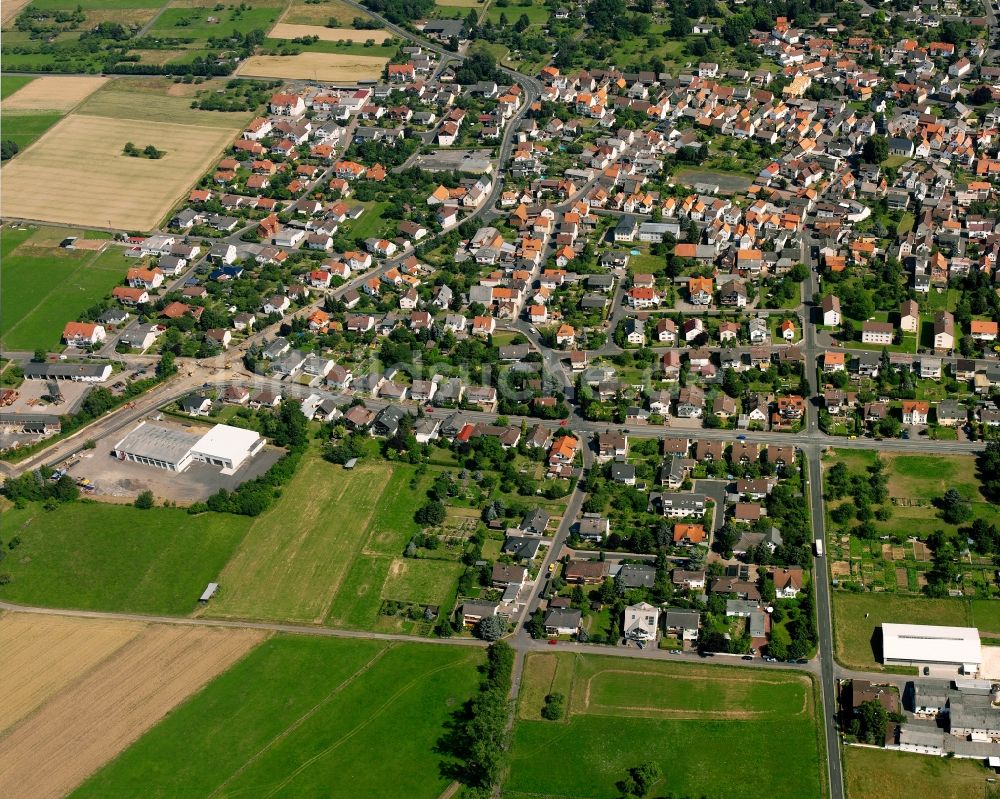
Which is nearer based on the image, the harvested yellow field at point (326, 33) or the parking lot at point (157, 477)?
the parking lot at point (157, 477)

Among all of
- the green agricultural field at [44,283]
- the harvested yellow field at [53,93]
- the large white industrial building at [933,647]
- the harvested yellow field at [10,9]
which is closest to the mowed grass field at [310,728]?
the large white industrial building at [933,647]

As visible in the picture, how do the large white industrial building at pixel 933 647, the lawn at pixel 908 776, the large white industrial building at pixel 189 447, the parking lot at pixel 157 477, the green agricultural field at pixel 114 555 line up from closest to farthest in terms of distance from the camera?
the lawn at pixel 908 776, the large white industrial building at pixel 933 647, the green agricultural field at pixel 114 555, the parking lot at pixel 157 477, the large white industrial building at pixel 189 447

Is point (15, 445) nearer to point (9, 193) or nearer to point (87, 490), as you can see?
point (87, 490)

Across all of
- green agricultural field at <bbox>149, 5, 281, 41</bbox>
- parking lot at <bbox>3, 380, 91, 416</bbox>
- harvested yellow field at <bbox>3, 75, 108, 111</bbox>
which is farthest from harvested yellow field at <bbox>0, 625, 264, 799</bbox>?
green agricultural field at <bbox>149, 5, 281, 41</bbox>

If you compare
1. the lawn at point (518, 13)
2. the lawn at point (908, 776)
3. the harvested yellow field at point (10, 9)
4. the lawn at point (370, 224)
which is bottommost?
the lawn at point (908, 776)

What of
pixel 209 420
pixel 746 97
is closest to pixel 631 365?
pixel 209 420

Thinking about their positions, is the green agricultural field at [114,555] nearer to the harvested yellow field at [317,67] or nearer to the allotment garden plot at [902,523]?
the allotment garden plot at [902,523]

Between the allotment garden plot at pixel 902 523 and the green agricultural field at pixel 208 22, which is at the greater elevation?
the green agricultural field at pixel 208 22

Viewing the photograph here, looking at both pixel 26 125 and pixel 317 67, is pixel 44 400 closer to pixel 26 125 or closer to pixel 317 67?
pixel 26 125
